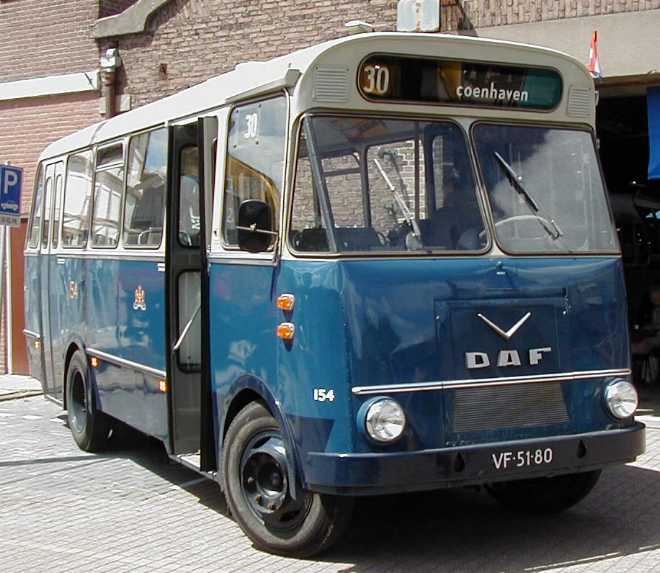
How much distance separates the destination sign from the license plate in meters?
1.98

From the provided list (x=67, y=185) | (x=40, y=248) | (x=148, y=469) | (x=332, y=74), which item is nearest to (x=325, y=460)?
(x=332, y=74)

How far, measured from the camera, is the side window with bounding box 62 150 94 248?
966cm

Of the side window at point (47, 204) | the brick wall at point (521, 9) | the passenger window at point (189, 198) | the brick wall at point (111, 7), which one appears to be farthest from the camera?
the brick wall at point (111, 7)

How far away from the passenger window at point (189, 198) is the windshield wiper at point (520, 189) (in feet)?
6.98

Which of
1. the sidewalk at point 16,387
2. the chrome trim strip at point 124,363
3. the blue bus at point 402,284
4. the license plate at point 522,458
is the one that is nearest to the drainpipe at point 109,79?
the sidewalk at point 16,387

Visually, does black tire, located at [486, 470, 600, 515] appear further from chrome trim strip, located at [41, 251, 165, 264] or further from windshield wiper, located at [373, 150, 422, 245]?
chrome trim strip, located at [41, 251, 165, 264]

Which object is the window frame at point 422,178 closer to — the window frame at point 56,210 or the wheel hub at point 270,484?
the wheel hub at point 270,484

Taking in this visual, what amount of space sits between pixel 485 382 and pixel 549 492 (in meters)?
1.50

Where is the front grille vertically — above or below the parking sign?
below

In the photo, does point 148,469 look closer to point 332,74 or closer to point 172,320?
point 172,320

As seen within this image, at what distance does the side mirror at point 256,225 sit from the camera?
6035 mm

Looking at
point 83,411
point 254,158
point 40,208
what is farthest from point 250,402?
point 40,208

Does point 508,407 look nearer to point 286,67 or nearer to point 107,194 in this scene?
point 286,67

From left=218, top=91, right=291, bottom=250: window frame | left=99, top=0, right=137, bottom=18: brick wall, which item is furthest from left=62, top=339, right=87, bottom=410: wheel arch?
left=99, top=0, right=137, bottom=18: brick wall
